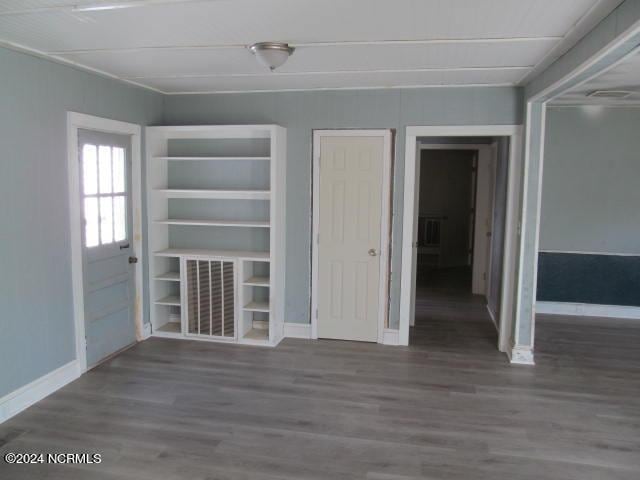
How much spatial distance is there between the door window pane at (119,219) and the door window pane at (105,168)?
0.49ft

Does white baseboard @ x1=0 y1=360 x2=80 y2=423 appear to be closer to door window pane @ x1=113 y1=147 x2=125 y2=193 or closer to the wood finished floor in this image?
the wood finished floor

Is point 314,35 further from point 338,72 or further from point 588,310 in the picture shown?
point 588,310

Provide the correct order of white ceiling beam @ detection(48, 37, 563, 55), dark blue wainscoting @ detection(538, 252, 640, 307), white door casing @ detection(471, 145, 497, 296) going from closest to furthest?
white ceiling beam @ detection(48, 37, 563, 55)
dark blue wainscoting @ detection(538, 252, 640, 307)
white door casing @ detection(471, 145, 497, 296)

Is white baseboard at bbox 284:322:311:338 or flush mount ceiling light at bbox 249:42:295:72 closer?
flush mount ceiling light at bbox 249:42:295:72

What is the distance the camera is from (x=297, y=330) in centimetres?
509

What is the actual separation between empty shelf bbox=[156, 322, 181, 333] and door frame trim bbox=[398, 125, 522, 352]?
223 centimetres

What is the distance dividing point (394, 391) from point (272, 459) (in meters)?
1.26

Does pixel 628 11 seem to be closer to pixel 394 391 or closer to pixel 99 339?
pixel 394 391

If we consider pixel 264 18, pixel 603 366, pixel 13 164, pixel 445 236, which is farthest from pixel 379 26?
pixel 445 236

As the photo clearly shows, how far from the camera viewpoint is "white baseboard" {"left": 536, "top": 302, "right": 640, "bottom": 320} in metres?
5.96

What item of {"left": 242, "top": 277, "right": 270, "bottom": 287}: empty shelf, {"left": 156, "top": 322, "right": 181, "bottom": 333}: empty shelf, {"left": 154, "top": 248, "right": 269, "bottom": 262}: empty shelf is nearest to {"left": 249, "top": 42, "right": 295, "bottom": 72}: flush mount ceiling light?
{"left": 154, "top": 248, "right": 269, "bottom": 262}: empty shelf

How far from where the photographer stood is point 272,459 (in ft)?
9.57

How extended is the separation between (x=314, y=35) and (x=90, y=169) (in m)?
2.20

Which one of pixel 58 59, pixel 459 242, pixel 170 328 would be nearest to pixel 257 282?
pixel 170 328
